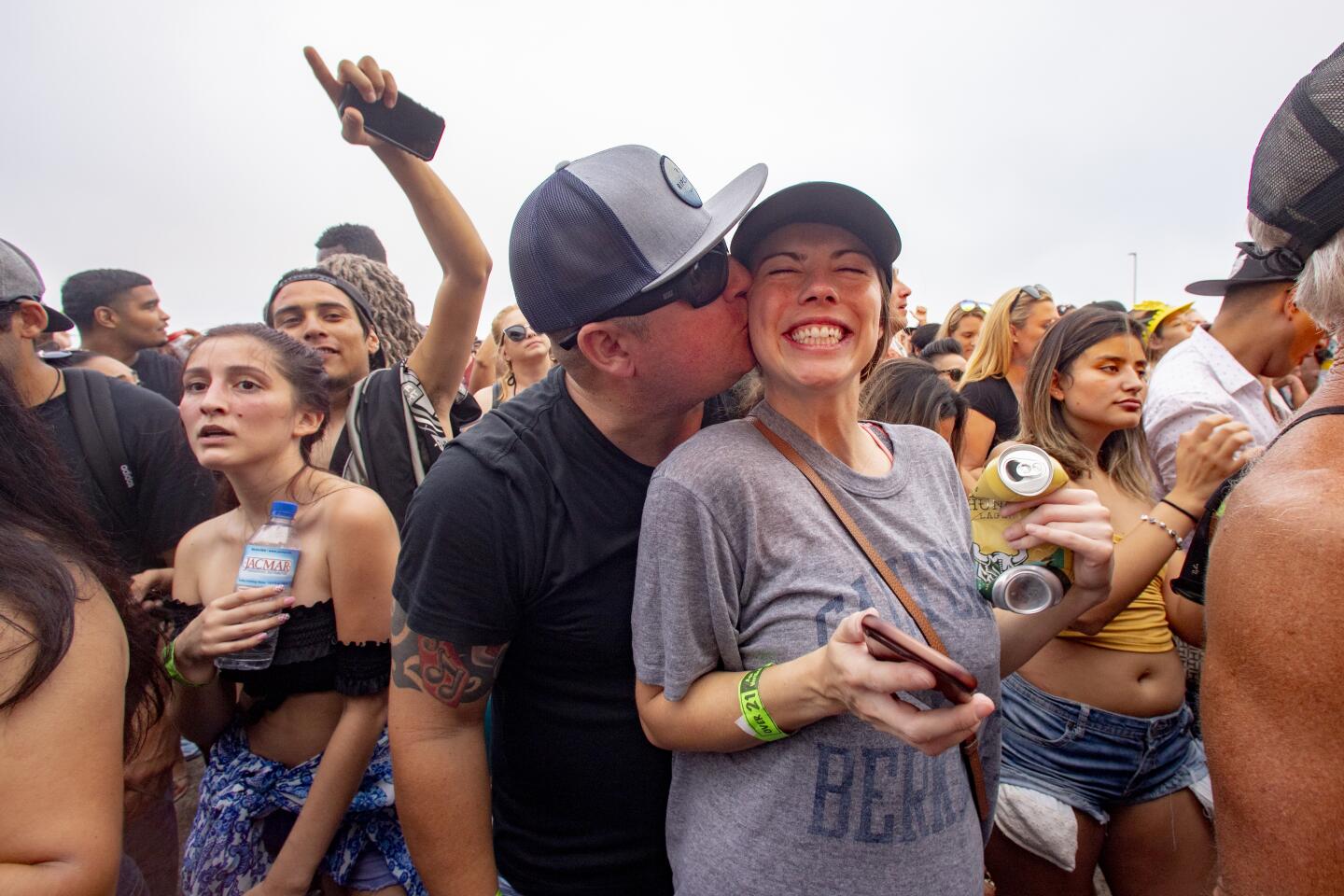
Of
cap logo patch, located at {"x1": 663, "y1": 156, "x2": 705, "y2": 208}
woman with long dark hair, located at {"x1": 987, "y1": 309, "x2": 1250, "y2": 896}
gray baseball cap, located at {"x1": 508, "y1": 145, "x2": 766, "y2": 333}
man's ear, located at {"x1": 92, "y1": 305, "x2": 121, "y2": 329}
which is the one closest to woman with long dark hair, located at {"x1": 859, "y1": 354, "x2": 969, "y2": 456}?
woman with long dark hair, located at {"x1": 987, "y1": 309, "x2": 1250, "y2": 896}

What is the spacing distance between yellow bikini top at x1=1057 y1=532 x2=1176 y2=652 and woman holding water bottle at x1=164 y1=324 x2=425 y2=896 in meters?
2.26

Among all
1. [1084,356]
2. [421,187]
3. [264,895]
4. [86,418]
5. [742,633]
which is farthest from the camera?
[86,418]

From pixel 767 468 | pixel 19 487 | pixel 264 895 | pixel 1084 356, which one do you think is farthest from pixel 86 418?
pixel 1084 356

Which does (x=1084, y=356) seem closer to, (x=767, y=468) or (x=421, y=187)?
(x=767, y=468)

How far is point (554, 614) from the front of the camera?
149cm

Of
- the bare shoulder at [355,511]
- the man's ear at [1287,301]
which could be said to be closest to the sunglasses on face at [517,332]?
the bare shoulder at [355,511]

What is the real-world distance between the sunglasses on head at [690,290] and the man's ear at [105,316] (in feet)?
17.7

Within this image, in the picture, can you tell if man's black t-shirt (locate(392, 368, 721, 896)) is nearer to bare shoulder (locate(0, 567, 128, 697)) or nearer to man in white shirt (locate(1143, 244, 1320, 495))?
bare shoulder (locate(0, 567, 128, 697))

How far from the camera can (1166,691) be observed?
2328 mm

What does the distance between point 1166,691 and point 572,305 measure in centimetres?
235

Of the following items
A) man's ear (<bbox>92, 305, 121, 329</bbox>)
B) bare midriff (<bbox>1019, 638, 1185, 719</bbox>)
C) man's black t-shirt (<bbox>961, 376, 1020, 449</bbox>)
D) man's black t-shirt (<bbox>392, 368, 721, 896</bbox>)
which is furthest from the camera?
man's ear (<bbox>92, 305, 121, 329</bbox>)

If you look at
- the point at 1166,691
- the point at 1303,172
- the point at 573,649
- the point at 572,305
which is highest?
the point at 1303,172

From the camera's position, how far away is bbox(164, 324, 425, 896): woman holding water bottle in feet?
6.35

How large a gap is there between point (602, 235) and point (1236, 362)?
9.64ft
